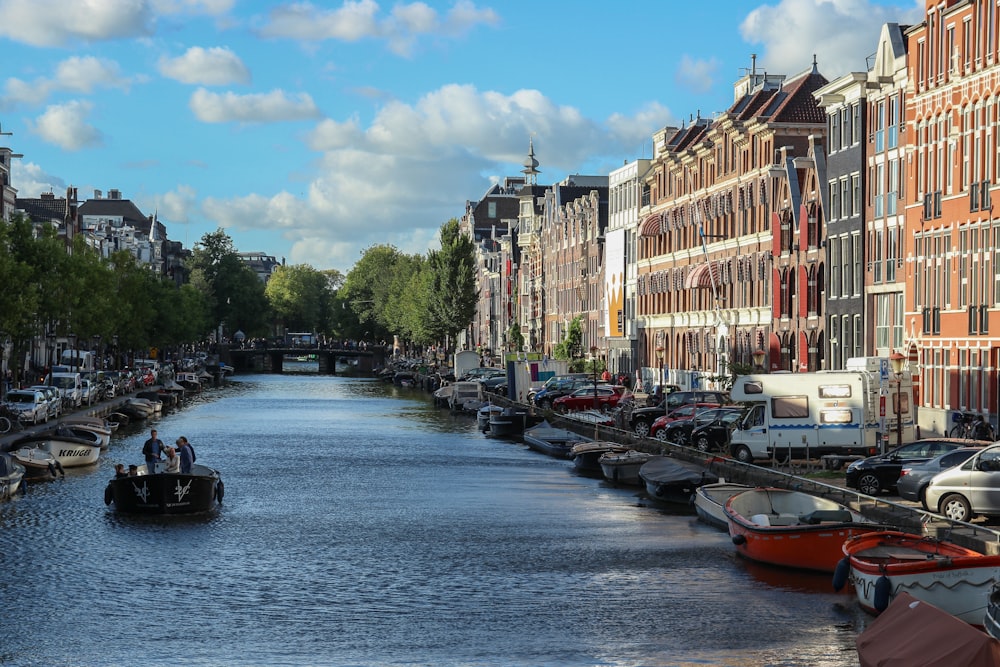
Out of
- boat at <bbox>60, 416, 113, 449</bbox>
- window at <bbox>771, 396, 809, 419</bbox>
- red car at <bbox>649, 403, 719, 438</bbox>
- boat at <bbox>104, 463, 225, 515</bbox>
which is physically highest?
window at <bbox>771, 396, 809, 419</bbox>

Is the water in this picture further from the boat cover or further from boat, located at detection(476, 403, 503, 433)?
boat, located at detection(476, 403, 503, 433)

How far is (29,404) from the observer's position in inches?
3093

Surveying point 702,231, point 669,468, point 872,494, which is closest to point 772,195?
point 702,231

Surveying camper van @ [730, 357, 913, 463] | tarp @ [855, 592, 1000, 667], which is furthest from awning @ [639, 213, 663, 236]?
tarp @ [855, 592, 1000, 667]

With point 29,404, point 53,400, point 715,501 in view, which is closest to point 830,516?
point 715,501

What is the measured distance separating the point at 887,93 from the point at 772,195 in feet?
57.0

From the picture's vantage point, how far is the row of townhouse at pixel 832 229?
6031 centimetres

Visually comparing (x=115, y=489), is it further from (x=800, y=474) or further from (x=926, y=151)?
(x=926, y=151)

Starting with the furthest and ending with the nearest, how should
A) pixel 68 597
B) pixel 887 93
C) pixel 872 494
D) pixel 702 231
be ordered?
pixel 702 231
pixel 887 93
pixel 872 494
pixel 68 597

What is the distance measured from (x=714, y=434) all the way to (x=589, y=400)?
31.3 m

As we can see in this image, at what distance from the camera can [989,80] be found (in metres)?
58.6

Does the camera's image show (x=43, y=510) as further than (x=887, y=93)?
No

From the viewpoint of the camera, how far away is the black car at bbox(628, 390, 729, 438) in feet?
243

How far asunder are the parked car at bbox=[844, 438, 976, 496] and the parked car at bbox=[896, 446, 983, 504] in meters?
1.82
